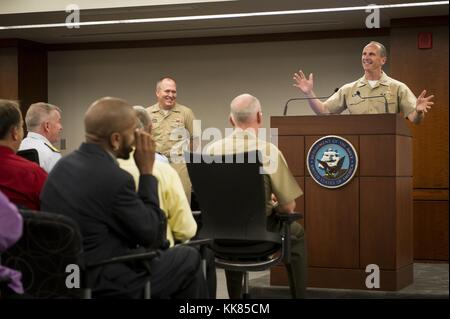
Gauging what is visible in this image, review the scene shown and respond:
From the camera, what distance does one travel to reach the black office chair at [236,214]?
3693 mm

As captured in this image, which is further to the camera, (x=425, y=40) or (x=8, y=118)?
(x=425, y=40)

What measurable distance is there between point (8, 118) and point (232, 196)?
1.22 meters

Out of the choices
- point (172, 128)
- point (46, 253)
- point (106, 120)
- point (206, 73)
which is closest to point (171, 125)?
point (172, 128)

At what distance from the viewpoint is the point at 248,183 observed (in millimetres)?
3672

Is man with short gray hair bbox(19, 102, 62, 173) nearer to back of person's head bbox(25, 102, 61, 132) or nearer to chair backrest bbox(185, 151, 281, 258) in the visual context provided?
back of person's head bbox(25, 102, 61, 132)

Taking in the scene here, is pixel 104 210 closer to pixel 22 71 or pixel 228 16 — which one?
pixel 228 16

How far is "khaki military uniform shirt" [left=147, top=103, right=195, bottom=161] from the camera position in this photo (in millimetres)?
7414

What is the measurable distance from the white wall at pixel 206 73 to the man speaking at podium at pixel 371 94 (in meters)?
3.11

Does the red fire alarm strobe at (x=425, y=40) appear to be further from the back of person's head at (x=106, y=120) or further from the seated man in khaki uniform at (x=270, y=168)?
the back of person's head at (x=106, y=120)

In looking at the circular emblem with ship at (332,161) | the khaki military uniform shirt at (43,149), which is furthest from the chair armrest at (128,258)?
the circular emblem with ship at (332,161)

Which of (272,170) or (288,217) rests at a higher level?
(272,170)

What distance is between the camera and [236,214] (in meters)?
3.78
